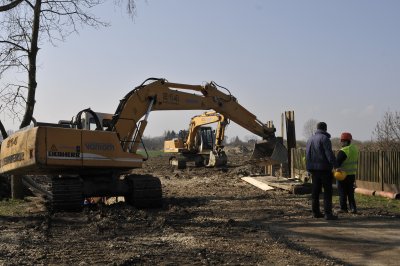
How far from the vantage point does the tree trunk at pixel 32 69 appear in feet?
51.8

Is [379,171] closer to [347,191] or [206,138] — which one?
[347,191]

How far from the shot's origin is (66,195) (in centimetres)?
1130

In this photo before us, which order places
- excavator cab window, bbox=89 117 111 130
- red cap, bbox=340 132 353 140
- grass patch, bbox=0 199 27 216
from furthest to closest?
excavator cab window, bbox=89 117 111 130 < grass patch, bbox=0 199 27 216 < red cap, bbox=340 132 353 140

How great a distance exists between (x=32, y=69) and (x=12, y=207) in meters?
4.69

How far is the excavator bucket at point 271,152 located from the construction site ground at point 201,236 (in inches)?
241

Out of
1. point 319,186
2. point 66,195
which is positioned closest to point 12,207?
point 66,195

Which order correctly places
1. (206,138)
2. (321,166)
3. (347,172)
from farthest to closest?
(206,138), (347,172), (321,166)

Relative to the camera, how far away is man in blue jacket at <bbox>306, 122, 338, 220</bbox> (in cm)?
994

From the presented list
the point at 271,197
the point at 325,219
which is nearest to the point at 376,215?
the point at 325,219

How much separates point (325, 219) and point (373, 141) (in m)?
12.9

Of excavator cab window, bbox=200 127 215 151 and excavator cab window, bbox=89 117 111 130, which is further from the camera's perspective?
excavator cab window, bbox=200 127 215 151

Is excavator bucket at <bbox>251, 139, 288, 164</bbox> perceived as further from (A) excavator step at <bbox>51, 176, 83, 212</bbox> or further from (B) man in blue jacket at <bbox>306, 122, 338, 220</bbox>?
(A) excavator step at <bbox>51, 176, 83, 212</bbox>

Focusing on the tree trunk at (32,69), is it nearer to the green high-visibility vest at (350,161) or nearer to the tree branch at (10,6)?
the tree branch at (10,6)

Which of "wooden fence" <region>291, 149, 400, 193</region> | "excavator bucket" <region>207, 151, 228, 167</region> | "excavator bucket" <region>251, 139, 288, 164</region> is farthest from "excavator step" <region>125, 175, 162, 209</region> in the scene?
"excavator bucket" <region>207, 151, 228, 167</region>
